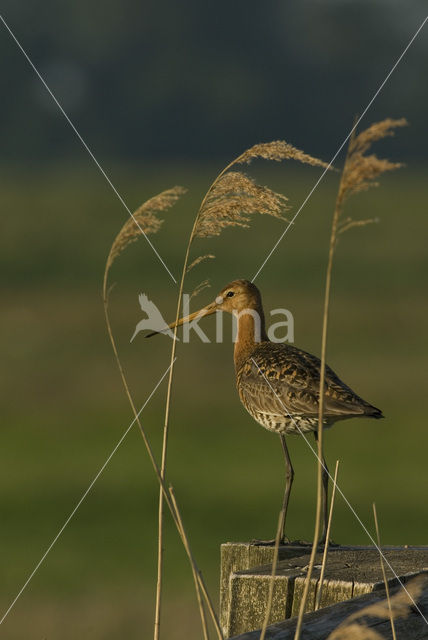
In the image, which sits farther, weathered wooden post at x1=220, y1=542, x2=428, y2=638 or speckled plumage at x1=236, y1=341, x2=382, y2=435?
speckled plumage at x1=236, y1=341, x2=382, y2=435

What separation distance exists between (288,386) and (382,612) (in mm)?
3352

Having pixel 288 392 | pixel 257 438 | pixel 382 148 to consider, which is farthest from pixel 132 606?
pixel 382 148

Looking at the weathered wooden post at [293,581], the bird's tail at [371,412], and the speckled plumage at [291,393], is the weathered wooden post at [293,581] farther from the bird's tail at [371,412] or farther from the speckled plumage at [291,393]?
the bird's tail at [371,412]

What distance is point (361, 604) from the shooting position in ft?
12.7

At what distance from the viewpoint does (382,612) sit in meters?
3.69

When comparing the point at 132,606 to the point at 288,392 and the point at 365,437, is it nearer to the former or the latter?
the point at 288,392

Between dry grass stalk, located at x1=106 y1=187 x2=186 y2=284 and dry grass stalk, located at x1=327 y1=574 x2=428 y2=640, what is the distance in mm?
1284

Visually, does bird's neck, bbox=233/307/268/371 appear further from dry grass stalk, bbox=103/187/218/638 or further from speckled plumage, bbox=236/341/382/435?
dry grass stalk, bbox=103/187/218/638

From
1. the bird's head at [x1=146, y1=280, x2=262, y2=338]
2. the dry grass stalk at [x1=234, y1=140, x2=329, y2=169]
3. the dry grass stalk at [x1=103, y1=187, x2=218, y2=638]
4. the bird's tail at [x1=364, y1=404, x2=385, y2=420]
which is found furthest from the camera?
the bird's head at [x1=146, y1=280, x2=262, y2=338]

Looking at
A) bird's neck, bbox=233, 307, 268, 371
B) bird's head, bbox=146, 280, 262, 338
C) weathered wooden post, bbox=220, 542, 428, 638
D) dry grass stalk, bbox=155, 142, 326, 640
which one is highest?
bird's head, bbox=146, 280, 262, 338

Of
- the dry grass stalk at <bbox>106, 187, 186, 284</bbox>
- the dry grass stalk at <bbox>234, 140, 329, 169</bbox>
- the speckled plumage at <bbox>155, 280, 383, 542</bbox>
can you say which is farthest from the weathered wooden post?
the dry grass stalk at <bbox>234, 140, 329, 169</bbox>

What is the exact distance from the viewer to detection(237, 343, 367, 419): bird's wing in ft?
22.1

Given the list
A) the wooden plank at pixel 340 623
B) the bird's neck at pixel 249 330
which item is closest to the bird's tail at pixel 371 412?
the bird's neck at pixel 249 330

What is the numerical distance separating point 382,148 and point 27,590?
188 metres
